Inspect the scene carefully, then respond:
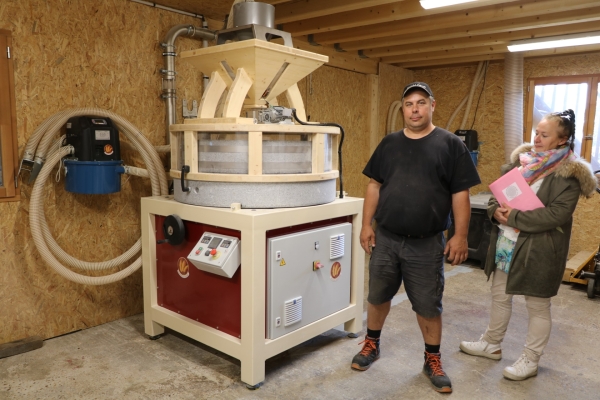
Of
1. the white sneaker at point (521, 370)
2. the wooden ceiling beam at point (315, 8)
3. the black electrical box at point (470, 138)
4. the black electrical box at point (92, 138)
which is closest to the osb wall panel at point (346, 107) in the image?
the wooden ceiling beam at point (315, 8)

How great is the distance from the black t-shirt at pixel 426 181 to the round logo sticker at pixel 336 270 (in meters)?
0.58

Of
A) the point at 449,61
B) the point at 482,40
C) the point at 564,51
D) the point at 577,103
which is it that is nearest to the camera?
the point at 482,40

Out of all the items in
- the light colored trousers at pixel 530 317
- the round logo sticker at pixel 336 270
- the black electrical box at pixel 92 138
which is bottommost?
the light colored trousers at pixel 530 317

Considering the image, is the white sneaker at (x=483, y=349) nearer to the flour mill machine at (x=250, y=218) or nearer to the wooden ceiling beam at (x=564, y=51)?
the flour mill machine at (x=250, y=218)

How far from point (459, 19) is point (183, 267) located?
2.84m

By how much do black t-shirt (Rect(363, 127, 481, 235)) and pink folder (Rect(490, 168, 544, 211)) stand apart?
10.2 inches

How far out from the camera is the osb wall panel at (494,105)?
16.0ft

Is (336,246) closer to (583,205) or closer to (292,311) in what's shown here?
(292,311)

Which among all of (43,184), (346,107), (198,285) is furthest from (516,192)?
(346,107)

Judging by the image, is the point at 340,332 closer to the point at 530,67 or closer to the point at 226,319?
the point at 226,319

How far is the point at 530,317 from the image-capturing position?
2.45 metres

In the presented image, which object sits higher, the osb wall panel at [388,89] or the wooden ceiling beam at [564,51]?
the wooden ceiling beam at [564,51]

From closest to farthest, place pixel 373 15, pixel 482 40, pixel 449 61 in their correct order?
pixel 373 15 → pixel 482 40 → pixel 449 61

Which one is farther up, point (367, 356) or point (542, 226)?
point (542, 226)
